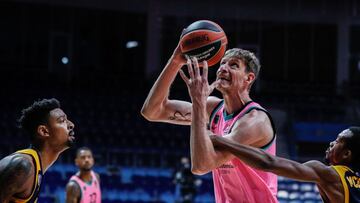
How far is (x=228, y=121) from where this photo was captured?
3.97 m

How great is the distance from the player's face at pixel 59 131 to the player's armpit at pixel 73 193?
3.86 meters

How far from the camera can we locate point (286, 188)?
13195 mm

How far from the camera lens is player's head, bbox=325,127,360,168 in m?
3.68

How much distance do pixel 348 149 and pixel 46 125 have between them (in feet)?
6.55

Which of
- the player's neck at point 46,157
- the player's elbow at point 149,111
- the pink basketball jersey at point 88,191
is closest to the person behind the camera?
the player's neck at point 46,157

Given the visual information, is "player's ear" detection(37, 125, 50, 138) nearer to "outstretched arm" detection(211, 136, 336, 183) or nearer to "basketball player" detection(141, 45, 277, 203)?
"basketball player" detection(141, 45, 277, 203)

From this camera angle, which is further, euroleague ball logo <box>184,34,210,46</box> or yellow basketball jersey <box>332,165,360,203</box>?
euroleague ball logo <box>184,34,210,46</box>

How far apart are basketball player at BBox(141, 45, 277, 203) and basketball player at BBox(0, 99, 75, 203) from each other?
61 cm

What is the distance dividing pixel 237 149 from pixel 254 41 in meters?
18.2

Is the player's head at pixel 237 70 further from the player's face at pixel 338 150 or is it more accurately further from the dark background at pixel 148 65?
the dark background at pixel 148 65

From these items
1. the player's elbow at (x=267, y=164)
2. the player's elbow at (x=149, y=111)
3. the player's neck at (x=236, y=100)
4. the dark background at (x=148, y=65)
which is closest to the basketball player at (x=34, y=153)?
the player's elbow at (x=149, y=111)

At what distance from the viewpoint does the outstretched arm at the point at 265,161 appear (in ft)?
10.8

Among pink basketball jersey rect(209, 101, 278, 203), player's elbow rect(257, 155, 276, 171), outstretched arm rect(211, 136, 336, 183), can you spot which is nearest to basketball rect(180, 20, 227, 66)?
pink basketball jersey rect(209, 101, 278, 203)

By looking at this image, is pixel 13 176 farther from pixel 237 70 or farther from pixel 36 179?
pixel 237 70
